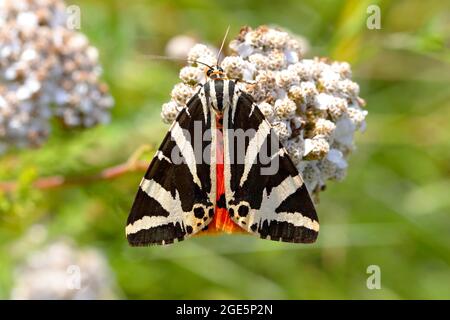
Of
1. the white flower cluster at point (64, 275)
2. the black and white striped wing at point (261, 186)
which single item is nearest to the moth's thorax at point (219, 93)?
the black and white striped wing at point (261, 186)

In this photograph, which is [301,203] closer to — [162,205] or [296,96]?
[296,96]

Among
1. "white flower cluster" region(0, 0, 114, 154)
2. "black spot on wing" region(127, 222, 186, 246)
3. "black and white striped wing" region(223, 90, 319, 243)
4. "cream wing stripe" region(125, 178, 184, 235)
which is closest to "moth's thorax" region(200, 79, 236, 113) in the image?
"black and white striped wing" region(223, 90, 319, 243)

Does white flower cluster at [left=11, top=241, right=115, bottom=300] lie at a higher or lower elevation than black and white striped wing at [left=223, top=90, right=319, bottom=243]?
lower

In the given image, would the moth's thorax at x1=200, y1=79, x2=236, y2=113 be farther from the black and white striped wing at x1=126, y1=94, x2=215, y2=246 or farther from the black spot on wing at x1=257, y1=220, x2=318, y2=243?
the black spot on wing at x1=257, y1=220, x2=318, y2=243

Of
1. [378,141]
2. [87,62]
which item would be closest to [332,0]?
[378,141]

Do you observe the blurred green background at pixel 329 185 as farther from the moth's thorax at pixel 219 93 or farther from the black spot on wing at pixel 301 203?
the black spot on wing at pixel 301 203

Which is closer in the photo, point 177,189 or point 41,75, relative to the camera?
point 177,189

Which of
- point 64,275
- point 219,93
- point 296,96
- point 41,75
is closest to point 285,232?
point 296,96
